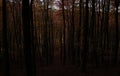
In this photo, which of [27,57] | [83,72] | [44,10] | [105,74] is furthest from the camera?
[44,10]

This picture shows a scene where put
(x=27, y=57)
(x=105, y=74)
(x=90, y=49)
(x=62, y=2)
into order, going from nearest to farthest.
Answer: (x=27, y=57) < (x=105, y=74) < (x=90, y=49) < (x=62, y=2)

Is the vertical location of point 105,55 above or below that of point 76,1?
below

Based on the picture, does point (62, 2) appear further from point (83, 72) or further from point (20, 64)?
point (83, 72)

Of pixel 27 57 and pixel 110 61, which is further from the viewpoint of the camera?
pixel 110 61

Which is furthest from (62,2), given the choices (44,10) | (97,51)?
(97,51)

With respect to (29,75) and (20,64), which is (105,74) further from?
(20,64)

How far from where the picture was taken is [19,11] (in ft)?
107

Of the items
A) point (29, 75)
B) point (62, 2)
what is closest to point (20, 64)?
→ point (62, 2)

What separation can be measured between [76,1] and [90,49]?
8.74m

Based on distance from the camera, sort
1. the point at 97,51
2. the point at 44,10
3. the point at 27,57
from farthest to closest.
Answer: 1. the point at 44,10
2. the point at 97,51
3. the point at 27,57

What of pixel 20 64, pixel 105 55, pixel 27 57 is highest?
pixel 27 57

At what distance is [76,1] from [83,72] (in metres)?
14.6

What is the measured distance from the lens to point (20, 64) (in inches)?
1287

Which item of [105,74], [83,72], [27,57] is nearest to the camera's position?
[27,57]
